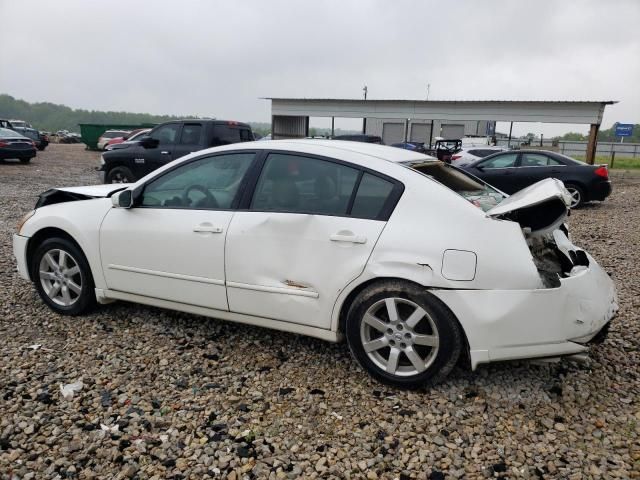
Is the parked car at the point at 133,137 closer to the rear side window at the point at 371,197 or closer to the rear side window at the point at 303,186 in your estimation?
the rear side window at the point at 303,186

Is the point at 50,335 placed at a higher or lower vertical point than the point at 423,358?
lower

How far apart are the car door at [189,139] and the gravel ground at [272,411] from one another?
7.16 metres

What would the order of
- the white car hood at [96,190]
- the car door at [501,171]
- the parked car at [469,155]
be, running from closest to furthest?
the white car hood at [96,190]
the car door at [501,171]
the parked car at [469,155]

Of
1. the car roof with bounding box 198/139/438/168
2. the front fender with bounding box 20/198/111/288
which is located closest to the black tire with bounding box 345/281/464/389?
the car roof with bounding box 198/139/438/168

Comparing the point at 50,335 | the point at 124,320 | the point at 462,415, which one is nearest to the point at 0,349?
the point at 50,335

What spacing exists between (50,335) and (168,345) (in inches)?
38.0

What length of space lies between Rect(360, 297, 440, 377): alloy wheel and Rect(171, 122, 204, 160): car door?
28.1ft

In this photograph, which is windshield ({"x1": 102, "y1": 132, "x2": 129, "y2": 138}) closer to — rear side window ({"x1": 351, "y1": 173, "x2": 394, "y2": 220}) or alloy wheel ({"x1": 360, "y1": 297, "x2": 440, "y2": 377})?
rear side window ({"x1": 351, "y1": 173, "x2": 394, "y2": 220})

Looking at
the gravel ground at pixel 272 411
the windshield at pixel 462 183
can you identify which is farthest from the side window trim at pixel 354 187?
the gravel ground at pixel 272 411

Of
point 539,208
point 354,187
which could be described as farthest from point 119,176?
point 539,208

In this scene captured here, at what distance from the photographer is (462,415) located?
2840 mm

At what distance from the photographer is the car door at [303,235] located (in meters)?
3.01

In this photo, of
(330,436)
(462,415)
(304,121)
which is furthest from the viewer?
(304,121)

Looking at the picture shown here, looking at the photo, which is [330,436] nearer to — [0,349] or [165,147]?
[0,349]
